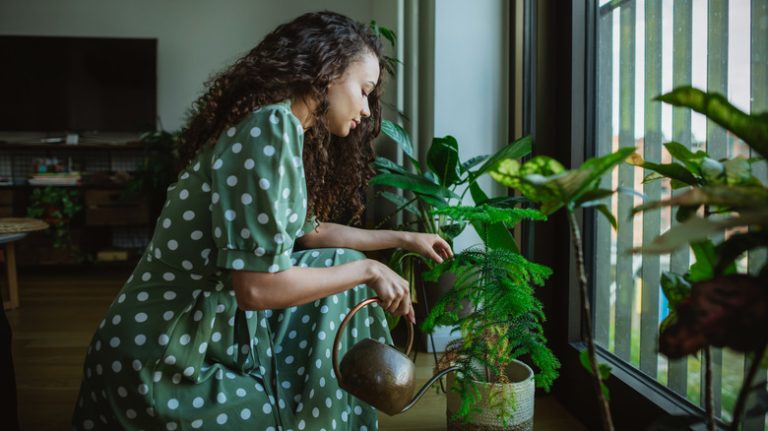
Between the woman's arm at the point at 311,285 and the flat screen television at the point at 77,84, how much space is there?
4.09 meters

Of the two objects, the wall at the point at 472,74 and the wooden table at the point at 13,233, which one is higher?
the wall at the point at 472,74

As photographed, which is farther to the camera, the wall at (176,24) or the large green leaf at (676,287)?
the wall at (176,24)

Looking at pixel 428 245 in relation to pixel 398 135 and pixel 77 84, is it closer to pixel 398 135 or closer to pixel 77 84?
pixel 398 135

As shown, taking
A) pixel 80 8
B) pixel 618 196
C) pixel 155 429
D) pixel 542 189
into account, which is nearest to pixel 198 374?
pixel 155 429

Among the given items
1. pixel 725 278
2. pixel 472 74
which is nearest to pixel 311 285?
pixel 725 278

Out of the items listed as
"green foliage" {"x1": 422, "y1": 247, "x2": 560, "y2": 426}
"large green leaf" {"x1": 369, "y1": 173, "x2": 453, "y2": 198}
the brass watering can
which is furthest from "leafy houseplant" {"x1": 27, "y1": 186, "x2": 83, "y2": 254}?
the brass watering can

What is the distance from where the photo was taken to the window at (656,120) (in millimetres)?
1166

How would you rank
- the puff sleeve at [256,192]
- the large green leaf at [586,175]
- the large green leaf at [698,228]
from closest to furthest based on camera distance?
1. the large green leaf at [698,228]
2. the large green leaf at [586,175]
3. the puff sleeve at [256,192]

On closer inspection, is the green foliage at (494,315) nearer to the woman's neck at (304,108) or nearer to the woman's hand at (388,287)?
the woman's hand at (388,287)

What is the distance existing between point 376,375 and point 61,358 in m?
1.75

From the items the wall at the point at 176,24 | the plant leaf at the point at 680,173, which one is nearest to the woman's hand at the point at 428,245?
the plant leaf at the point at 680,173

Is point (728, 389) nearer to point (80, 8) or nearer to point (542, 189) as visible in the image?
point (542, 189)

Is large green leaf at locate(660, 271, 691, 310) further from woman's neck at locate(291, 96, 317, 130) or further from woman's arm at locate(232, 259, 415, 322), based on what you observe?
woman's neck at locate(291, 96, 317, 130)

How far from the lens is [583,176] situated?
0.64 m
